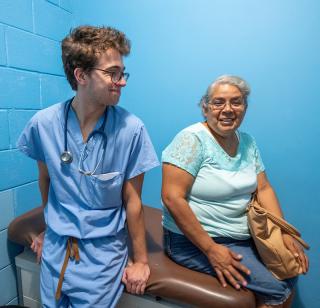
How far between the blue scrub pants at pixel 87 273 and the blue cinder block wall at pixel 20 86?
0.48 m

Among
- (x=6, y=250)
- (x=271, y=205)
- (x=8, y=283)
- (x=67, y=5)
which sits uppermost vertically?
(x=67, y=5)

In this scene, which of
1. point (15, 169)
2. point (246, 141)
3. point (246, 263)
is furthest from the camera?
point (15, 169)

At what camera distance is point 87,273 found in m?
1.03

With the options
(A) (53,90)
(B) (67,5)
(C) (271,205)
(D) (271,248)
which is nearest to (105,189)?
(D) (271,248)

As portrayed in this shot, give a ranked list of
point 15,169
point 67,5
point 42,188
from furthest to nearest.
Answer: point 67,5 < point 15,169 < point 42,188

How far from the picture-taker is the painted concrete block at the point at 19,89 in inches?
53.1

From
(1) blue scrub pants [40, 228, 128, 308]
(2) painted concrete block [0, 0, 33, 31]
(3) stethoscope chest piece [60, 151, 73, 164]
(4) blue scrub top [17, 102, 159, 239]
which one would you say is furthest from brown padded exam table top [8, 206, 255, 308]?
(2) painted concrete block [0, 0, 33, 31]

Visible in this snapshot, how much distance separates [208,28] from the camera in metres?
1.50

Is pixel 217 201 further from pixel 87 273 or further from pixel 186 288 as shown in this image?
pixel 87 273

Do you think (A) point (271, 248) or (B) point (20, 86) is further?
(B) point (20, 86)

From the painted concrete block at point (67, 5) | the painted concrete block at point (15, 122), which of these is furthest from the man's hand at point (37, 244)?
the painted concrete block at point (67, 5)

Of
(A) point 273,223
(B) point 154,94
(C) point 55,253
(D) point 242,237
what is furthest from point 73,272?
(B) point 154,94

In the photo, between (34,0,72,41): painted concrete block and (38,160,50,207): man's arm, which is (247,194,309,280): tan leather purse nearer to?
(38,160,50,207): man's arm

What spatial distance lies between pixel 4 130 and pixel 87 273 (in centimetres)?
81
